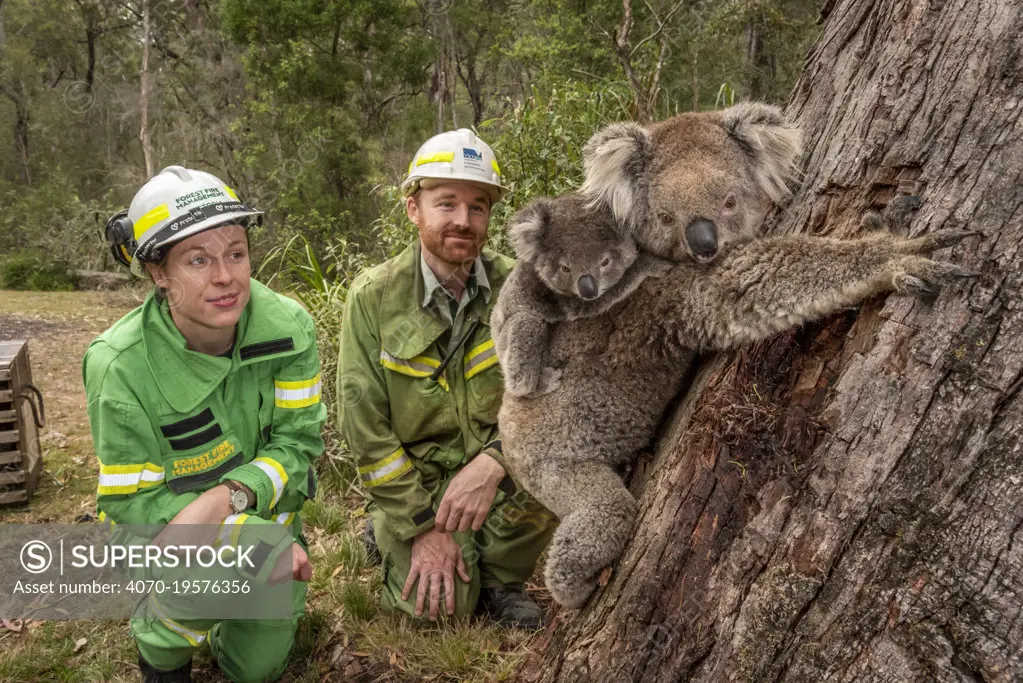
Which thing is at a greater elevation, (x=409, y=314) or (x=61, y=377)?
(x=409, y=314)

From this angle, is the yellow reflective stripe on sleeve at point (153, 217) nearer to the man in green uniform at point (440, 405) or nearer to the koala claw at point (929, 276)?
the man in green uniform at point (440, 405)

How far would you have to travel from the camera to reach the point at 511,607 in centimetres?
400

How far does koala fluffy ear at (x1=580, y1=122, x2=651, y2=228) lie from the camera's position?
248 cm

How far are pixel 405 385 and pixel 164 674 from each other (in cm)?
173

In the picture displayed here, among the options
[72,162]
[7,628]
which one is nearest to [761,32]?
[7,628]

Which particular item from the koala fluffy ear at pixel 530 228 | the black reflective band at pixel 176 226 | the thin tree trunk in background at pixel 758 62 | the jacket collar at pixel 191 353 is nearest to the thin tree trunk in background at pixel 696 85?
the thin tree trunk in background at pixel 758 62

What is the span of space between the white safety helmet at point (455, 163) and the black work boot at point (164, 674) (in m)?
2.60

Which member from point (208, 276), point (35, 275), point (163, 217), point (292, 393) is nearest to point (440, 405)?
point (292, 393)

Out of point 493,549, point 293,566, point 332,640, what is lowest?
point 332,640

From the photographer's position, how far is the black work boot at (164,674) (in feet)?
10.8

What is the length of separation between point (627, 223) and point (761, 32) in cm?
1316

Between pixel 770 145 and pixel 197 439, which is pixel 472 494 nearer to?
pixel 197 439

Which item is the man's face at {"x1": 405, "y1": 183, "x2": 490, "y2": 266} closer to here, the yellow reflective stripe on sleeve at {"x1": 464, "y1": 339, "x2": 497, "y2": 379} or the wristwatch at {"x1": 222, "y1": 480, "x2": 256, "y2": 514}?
the yellow reflective stripe on sleeve at {"x1": 464, "y1": 339, "x2": 497, "y2": 379}

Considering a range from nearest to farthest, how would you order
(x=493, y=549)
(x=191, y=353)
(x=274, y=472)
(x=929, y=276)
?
(x=929, y=276) → (x=191, y=353) → (x=274, y=472) → (x=493, y=549)
